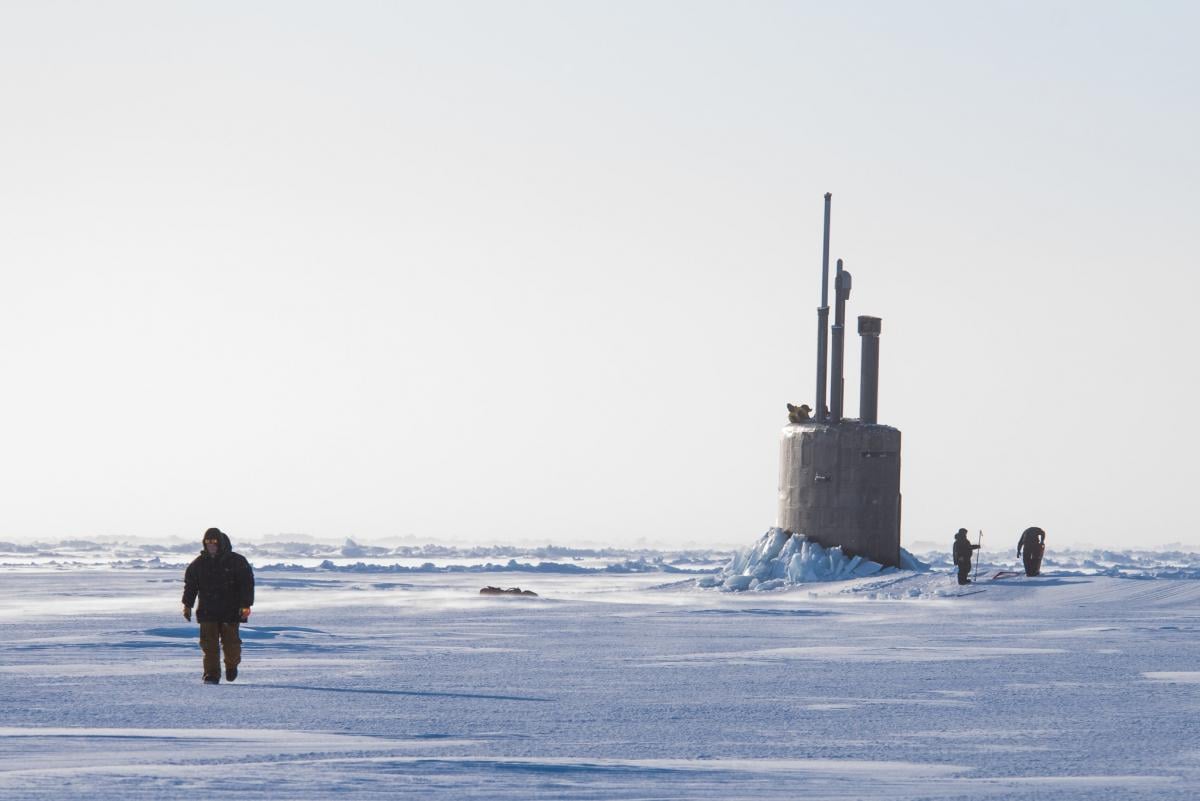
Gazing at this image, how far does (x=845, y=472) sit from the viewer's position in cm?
3634

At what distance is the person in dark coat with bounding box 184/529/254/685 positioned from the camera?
14695mm

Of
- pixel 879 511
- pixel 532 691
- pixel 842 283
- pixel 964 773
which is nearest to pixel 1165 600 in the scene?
pixel 879 511

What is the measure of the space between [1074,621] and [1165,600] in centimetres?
513

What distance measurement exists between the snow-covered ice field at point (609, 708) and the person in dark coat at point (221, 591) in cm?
38

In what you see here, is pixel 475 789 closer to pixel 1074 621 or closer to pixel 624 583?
pixel 1074 621

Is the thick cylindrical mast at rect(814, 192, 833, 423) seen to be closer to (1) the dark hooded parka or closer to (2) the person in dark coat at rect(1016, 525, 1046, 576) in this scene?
(2) the person in dark coat at rect(1016, 525, 1046, 576)

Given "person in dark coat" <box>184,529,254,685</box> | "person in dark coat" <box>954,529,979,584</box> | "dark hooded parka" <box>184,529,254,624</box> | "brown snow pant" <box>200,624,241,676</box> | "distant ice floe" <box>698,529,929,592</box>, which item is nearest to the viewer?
"brown snow pant" <box>200,624,241,676</box>

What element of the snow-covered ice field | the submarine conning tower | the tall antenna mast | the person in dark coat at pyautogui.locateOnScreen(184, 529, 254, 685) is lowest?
the snow-covered ice field

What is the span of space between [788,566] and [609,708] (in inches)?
966

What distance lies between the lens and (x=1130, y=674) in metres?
15.4

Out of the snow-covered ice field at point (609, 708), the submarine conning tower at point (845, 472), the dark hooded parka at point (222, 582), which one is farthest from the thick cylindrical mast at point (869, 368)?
the dark hooded parka at point (222, 582)

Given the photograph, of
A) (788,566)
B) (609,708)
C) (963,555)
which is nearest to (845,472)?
(788,566)

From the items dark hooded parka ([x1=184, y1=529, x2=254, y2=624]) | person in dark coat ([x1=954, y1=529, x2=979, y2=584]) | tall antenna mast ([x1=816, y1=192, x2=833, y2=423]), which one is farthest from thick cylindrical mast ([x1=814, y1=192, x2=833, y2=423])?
dark hooded parka ([x1=184, y1=529, x2=254, y2=624])

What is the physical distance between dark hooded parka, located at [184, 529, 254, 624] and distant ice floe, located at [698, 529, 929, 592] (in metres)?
22.2
